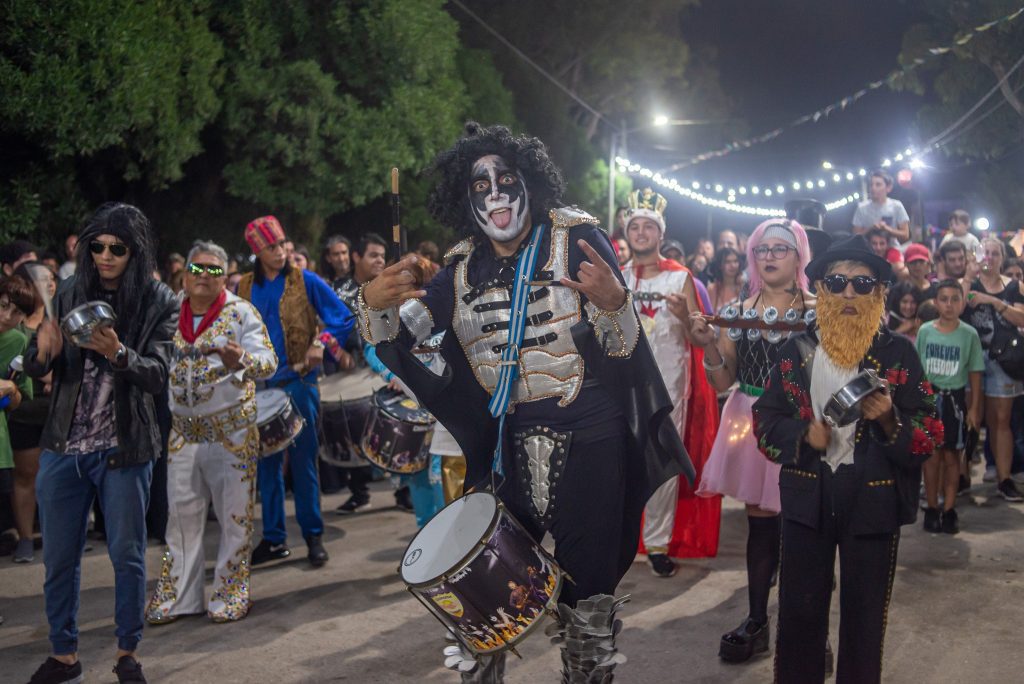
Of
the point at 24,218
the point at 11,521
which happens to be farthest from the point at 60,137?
the point at 11,521

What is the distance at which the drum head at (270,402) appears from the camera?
274 inches

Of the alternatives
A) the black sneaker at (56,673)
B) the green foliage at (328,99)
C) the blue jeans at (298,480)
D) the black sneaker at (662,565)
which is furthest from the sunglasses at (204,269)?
the green foliage at (328,99)

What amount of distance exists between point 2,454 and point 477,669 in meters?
4.74

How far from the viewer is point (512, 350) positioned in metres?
3.93

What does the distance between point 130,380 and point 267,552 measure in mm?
3006

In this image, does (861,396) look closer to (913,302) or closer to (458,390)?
(458,390)

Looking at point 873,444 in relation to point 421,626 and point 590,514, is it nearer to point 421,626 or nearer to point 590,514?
point 590,514

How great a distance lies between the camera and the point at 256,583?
7.01m

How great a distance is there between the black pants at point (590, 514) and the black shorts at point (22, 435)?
223 inches

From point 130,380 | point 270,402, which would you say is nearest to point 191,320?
point 270,402

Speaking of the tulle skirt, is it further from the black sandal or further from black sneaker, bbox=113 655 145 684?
black sneaker, bbox=113 655 145 684

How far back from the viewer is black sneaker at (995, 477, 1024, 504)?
9.23 meters

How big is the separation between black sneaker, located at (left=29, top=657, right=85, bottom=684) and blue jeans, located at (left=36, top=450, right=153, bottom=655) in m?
0.06

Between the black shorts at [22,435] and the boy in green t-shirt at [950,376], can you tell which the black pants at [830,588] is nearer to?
the boy in green t-shirt at [950,376]
